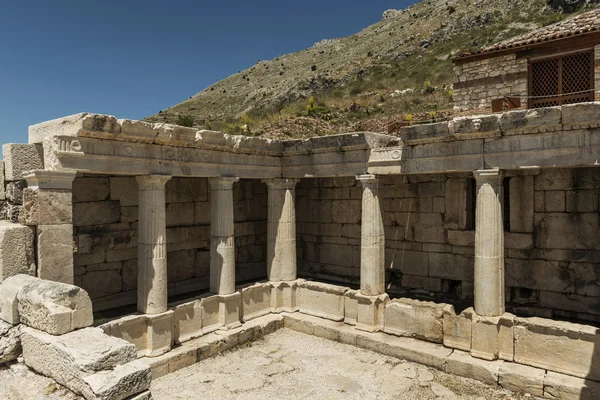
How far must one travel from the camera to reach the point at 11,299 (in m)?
4.62

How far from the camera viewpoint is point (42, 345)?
403 cm

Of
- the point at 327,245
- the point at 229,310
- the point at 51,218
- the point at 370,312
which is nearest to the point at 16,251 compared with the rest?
the point at 51,218

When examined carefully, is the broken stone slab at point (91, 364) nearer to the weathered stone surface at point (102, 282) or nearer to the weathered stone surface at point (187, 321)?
the weathered stone surface at point (187, 321)

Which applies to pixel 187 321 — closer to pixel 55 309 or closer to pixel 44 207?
pixel 44 207

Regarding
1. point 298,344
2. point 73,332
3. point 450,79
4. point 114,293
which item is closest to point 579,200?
point 298,344

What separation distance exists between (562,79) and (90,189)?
1122cm

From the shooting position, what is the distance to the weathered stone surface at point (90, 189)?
25.1ft

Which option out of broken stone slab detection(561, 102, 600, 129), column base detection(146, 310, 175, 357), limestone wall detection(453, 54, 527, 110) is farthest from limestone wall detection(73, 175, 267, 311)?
broken stone slab detection(561, 102, 600, 129)

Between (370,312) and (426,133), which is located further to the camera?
(370,312)

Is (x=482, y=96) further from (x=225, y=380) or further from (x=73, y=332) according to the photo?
(x=73, y=332)

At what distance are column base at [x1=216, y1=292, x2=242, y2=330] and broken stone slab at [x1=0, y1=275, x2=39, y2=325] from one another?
3.96m

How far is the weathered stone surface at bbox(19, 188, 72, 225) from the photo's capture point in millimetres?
5738

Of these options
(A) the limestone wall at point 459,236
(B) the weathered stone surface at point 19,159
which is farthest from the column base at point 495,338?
(B) the weathered stone surface at point 19,159

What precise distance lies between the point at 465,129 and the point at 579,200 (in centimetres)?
278
